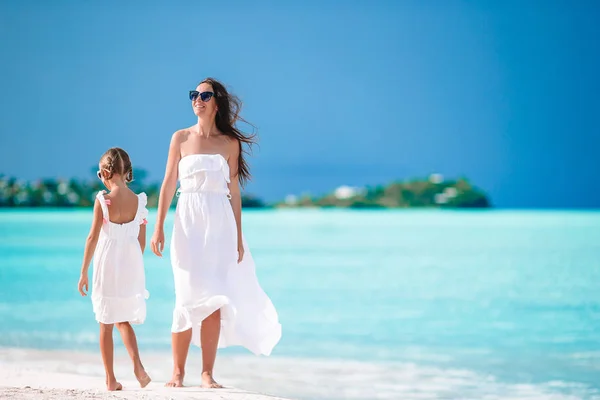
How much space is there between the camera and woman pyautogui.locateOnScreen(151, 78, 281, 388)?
4.89 metres

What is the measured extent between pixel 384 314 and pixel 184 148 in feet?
25.0

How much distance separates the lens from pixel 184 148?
16.4ft

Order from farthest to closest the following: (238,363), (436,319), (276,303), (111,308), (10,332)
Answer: (276,303), (436,319), (10,332), (238,363), (111,308)

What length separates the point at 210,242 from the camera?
4898 millimetres

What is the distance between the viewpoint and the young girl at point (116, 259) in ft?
15.8

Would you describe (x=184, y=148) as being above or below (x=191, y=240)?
above

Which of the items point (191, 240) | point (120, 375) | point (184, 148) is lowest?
point (120, 375)

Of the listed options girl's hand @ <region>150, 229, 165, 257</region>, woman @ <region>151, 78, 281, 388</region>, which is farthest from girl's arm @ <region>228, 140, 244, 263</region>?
girl's hand @ <region>150, 229, 165, 257</region>

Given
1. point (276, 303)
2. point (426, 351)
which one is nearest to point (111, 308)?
point (426, 351)

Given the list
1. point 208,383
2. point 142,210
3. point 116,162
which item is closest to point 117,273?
point 142,210

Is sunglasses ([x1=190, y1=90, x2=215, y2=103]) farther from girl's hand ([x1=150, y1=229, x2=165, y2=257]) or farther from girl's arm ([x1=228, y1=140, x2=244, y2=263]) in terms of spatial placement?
girl's hand ([x1=150, y1=229, x2=165, y2=257])

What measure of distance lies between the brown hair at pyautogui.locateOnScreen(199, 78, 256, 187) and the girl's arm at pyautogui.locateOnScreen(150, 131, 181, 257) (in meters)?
0.28

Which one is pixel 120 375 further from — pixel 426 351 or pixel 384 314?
pixel 384 314

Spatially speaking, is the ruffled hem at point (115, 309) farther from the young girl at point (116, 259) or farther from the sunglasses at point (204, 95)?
the sunglasses at point (204, 95)
